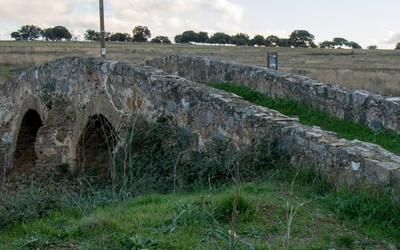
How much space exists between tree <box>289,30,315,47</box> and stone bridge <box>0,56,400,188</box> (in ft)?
219

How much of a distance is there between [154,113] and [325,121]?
301cm

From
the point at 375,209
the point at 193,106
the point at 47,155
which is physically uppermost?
the point at 193,106

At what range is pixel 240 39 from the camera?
7825 cm

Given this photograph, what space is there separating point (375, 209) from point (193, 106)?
3.79 m

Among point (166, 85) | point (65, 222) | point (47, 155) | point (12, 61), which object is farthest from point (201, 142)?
point (12, 61)

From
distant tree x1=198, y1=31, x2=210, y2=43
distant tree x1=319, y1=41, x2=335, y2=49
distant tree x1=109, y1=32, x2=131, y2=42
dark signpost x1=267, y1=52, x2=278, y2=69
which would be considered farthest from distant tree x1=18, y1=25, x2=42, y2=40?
dark signpost x1=267, y1=52, x2=278, y2=69

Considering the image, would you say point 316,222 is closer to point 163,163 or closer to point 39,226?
point 39,226

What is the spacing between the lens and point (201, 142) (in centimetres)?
747

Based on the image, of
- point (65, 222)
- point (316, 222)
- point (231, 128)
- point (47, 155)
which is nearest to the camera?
point (316, 222)

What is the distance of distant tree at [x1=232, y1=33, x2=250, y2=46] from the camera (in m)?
77.9

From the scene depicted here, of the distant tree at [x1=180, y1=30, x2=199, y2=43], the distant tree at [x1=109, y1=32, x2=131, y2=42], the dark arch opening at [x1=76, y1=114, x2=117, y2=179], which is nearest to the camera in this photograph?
the dark arch opening at [x1=76, y1=114, x2=117, y2=179]

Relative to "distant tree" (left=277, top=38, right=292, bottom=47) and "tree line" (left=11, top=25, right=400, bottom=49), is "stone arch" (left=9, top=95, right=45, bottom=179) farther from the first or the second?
"distant tree" (left=277, top=38, right=292, bottom=47)

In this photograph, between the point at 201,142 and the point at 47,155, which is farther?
the point at 47,155

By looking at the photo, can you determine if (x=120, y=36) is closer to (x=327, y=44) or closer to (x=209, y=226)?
(x=327, y=44)
